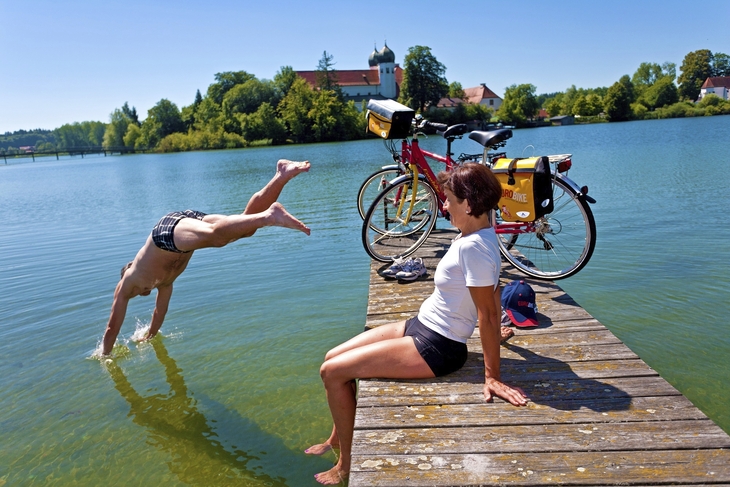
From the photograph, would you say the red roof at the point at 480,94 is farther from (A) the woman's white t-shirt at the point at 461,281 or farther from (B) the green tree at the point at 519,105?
(A) the woman's white t-shirt at the point at 461,281

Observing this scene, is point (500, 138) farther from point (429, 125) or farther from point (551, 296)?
point (551, 296)

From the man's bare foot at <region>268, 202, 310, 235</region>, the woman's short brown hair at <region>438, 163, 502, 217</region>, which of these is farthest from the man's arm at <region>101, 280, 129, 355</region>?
the woman's short brown hair at <region>438, 163, 502, 217</region>

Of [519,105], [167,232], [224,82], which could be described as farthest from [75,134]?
[167,232]

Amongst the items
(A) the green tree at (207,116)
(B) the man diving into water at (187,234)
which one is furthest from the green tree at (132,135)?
(B) the man diving into water at (187,234)

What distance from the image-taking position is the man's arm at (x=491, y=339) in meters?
2.92

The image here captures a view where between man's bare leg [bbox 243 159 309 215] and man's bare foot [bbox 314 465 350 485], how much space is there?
2482mm

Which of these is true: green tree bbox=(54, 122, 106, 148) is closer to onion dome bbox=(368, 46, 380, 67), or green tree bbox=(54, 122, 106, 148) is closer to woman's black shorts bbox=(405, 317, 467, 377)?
onion dome bbox=(368, 46, 380, 67)

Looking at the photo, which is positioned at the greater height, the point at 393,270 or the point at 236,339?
the point at 393,270

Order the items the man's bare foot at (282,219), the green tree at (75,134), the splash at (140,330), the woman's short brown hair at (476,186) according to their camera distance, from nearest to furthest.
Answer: the woman's short brown hair at (476,186) → the man's bare foot at (282,219) → the splash at (140,330) → the green tree at (75,134)

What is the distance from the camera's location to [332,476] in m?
3.62

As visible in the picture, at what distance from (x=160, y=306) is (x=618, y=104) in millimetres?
109531

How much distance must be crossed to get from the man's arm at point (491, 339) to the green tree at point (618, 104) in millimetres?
110246

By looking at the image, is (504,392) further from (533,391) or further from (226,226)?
(226,226)

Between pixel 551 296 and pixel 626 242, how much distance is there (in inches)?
215
